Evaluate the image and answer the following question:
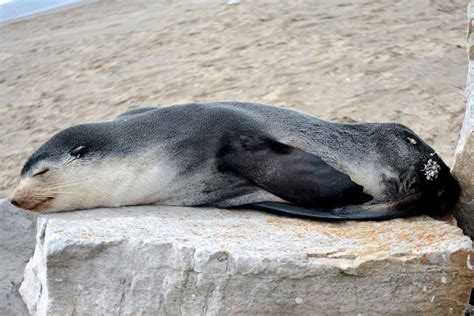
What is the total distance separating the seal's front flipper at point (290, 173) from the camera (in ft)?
15.2

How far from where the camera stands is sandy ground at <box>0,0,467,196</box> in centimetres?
786

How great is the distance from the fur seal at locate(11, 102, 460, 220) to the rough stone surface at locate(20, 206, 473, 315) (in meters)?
0.49

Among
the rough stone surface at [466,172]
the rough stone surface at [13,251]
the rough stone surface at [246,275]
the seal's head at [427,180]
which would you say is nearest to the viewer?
the rough stone surface at [246,275]

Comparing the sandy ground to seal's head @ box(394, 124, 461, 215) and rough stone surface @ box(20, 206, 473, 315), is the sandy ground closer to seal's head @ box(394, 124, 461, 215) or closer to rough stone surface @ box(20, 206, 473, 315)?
seal's head @ box(394, 124, 461, 215)

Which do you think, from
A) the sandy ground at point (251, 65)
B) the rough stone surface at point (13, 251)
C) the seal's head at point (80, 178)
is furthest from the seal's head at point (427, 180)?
the rough stone surface at point (13, 251)

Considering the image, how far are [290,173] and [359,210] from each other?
0.39m

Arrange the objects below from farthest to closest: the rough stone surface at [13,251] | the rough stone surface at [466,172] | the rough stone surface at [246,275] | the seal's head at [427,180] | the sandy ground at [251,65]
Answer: the sandy ground at [251,65]
the rough stone surface at [13,251]
the seal's head at [427,180]
the rough stone surface at [466,172]
the rough stone surface at [246,275]

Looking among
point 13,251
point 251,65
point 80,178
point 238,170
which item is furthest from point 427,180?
point 251,65

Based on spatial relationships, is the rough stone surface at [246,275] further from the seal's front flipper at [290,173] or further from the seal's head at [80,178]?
the seal's head at [80,178]

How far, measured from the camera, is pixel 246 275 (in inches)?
157

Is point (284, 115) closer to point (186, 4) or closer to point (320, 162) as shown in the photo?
point (320, 162)

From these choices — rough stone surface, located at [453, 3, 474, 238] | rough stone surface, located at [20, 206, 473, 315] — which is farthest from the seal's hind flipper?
rough stone surface, located at [453, 3, 474, 238]

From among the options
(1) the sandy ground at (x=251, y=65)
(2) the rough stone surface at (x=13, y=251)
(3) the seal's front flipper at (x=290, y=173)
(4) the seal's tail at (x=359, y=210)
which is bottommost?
(1) the sandy ground at (x=251, y=65)

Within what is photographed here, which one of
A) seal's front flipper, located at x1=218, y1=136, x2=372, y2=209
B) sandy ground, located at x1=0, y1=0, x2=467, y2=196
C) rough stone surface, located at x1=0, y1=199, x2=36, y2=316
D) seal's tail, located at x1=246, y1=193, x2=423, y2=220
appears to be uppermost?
seal's front flipper, located at x1=218, y1=136, x2=372, y2=209
